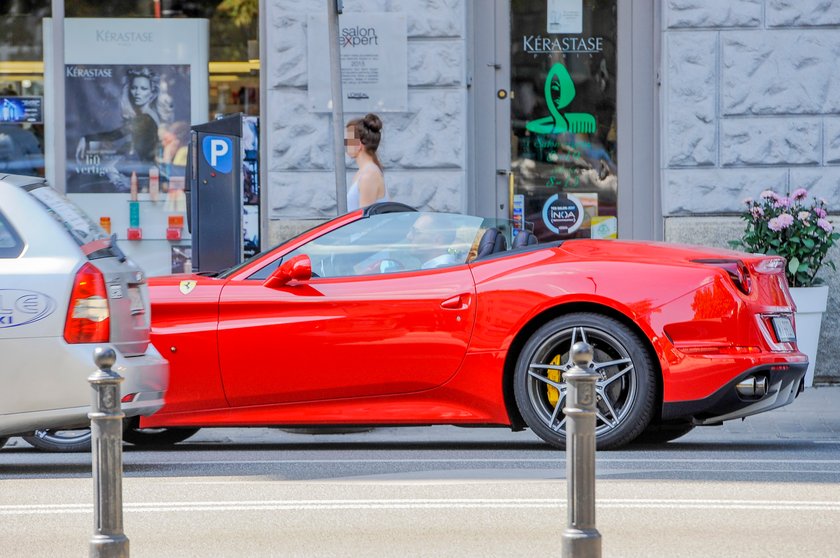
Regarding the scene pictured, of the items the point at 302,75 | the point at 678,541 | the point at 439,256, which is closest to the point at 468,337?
the point at 439,256

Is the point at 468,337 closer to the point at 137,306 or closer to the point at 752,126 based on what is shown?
the point at 137,306

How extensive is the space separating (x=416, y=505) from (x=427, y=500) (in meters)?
0.13

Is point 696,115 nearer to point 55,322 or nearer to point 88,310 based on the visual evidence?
point 88,310

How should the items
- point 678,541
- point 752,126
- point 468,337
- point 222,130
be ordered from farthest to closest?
1. point 752,126
2. point 222,130
3. point 468,337
4. point 678,541

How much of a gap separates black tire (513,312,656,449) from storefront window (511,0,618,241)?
16.6 feet

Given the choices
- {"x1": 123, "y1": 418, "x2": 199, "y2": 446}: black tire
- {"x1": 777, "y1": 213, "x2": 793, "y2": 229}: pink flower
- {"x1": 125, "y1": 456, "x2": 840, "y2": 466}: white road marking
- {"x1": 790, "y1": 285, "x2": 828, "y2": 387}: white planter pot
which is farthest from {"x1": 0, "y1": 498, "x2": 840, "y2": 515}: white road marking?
{"x1": 790, "y1": 285, "x2": 828, "y2": 387}: white planter pot

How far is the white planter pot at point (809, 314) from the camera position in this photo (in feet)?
38.7

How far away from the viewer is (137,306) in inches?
306

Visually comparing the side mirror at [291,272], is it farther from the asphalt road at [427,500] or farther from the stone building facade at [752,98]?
the stone building facade at [752,98]

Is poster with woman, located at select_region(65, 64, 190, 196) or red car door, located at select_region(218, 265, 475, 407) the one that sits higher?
poster with woman, located at select_region(65, 64, 190, 196)

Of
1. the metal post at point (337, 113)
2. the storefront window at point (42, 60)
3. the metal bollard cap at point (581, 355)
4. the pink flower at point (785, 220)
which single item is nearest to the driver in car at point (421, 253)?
the metal post at point (337, 113)

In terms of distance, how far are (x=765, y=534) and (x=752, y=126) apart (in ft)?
23.6

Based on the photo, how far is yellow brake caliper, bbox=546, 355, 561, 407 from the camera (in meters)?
8.22

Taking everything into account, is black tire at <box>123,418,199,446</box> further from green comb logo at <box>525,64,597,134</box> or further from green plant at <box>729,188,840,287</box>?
green comb logo at <box>525,64,597,134</box>
